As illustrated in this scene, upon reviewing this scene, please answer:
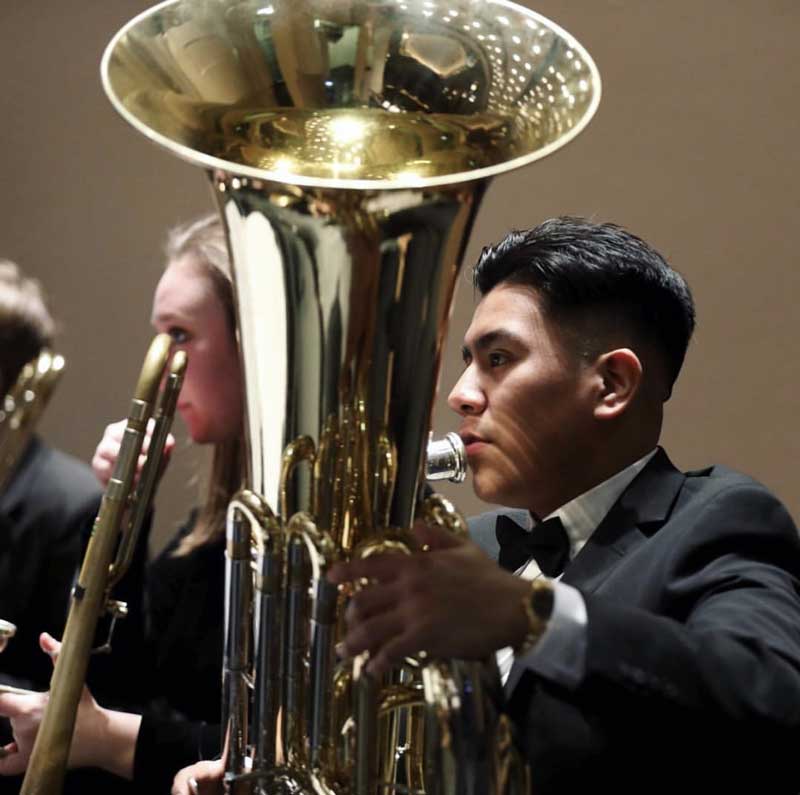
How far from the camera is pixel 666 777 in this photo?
109cm

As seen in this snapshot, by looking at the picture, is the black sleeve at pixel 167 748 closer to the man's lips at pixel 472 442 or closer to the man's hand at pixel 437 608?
the man's lips at pixel 472 442

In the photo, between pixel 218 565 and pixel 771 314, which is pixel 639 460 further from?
pixel 771 314

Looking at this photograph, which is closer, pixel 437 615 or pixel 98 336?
pixel 437 615

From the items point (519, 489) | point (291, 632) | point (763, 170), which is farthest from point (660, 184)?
point (291, 632)

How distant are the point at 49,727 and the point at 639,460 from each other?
2.09 ft

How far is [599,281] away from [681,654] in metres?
0.53

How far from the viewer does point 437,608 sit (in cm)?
91

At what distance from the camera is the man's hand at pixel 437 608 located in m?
0.91

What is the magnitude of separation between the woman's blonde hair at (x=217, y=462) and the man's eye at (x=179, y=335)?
5 centimetres

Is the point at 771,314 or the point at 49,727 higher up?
the point at 49,727

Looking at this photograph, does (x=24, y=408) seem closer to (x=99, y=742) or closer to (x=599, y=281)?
(x=99, y=742)

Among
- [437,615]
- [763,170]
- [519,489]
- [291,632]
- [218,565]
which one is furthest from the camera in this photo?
[763,170]

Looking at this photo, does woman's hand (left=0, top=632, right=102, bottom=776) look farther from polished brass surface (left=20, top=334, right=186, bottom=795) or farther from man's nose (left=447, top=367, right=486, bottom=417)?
man's nose (left=447, top=367, right=486, bottom=417)

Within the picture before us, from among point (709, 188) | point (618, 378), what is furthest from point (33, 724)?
point (709, 188)
